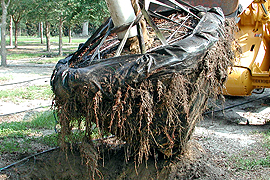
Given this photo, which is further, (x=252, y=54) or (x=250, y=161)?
(x=252, y=54)

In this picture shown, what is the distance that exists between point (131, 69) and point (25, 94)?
6.53 meters

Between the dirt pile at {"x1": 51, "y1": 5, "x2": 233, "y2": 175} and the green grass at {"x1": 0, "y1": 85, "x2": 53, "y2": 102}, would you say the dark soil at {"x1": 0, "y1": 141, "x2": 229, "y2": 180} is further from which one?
the green grass at {"x1": 0, "y1": 85, "x2": 53, "y2": 102}

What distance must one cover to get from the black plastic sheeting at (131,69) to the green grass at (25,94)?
533 centimetres

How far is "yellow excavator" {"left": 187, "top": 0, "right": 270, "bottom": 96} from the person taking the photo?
620 centimetres

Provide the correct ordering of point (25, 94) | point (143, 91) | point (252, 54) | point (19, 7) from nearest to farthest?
point (143, 91)
point (252, 54)
point (25, 94)
point (19, 7)

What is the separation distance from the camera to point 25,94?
8781 mm

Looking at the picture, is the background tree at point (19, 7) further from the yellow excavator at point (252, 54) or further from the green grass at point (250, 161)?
the green grass at point (250, 161)

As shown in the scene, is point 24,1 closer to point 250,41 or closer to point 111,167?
point 250,41

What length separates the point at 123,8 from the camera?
11.5ft

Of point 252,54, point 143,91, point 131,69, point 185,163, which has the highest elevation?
point 252,54

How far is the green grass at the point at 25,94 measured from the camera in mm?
8401

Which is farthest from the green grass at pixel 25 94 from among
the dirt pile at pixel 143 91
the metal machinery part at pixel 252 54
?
the dirt pile at pixel 143 91

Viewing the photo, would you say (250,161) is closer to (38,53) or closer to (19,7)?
(38,53)

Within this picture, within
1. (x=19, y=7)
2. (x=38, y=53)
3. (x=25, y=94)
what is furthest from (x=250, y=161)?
(x=19, y=7)
